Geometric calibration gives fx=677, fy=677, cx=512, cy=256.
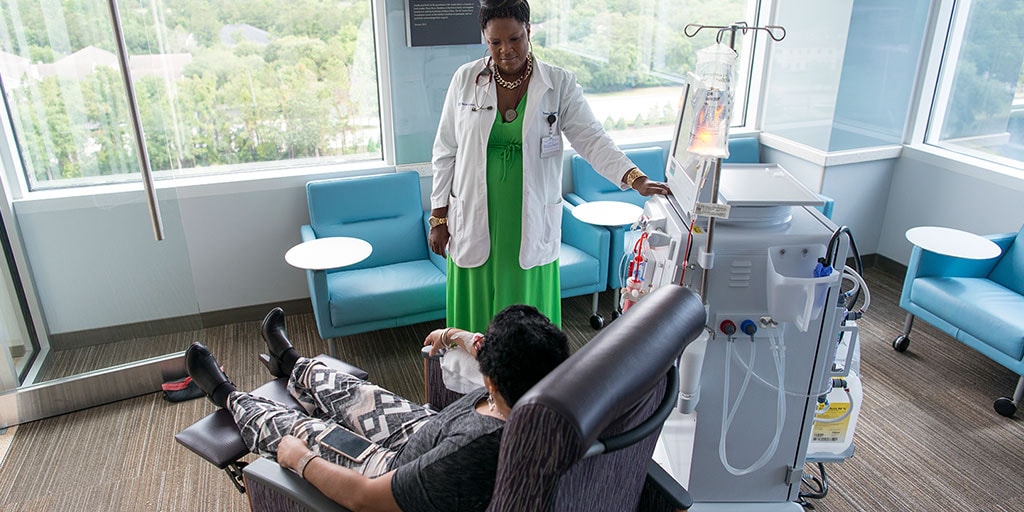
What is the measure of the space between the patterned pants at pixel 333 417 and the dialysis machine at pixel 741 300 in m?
0.74

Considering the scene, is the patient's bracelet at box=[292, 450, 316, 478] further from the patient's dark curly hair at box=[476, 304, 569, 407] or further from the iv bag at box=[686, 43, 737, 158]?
the iv bag at box=[686, 43, 737, 158]

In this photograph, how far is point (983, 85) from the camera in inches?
156

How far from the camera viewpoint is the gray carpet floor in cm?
242

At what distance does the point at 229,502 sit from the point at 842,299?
2113 mm

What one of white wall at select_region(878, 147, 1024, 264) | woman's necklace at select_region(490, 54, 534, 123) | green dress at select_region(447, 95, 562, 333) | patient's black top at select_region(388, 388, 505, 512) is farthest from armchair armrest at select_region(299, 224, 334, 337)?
white wall at select_region(878, 147, 1024, 264)

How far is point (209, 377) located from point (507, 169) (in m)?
1.21

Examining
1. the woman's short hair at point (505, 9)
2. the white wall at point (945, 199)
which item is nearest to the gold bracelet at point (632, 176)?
the woman's short hair at point (505, 9)

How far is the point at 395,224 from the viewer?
12.0 feet

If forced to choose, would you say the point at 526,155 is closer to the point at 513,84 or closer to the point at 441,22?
the point at 513,84

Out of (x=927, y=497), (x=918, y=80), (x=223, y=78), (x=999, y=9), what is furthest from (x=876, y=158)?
(x=223, y=78)

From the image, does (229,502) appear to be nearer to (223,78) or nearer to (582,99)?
(582,99)

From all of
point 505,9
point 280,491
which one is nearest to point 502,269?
point 505,9

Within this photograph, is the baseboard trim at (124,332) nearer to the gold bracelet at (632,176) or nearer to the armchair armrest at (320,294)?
the armchair armrest at (320,294)

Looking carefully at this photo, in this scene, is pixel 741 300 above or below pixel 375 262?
above
